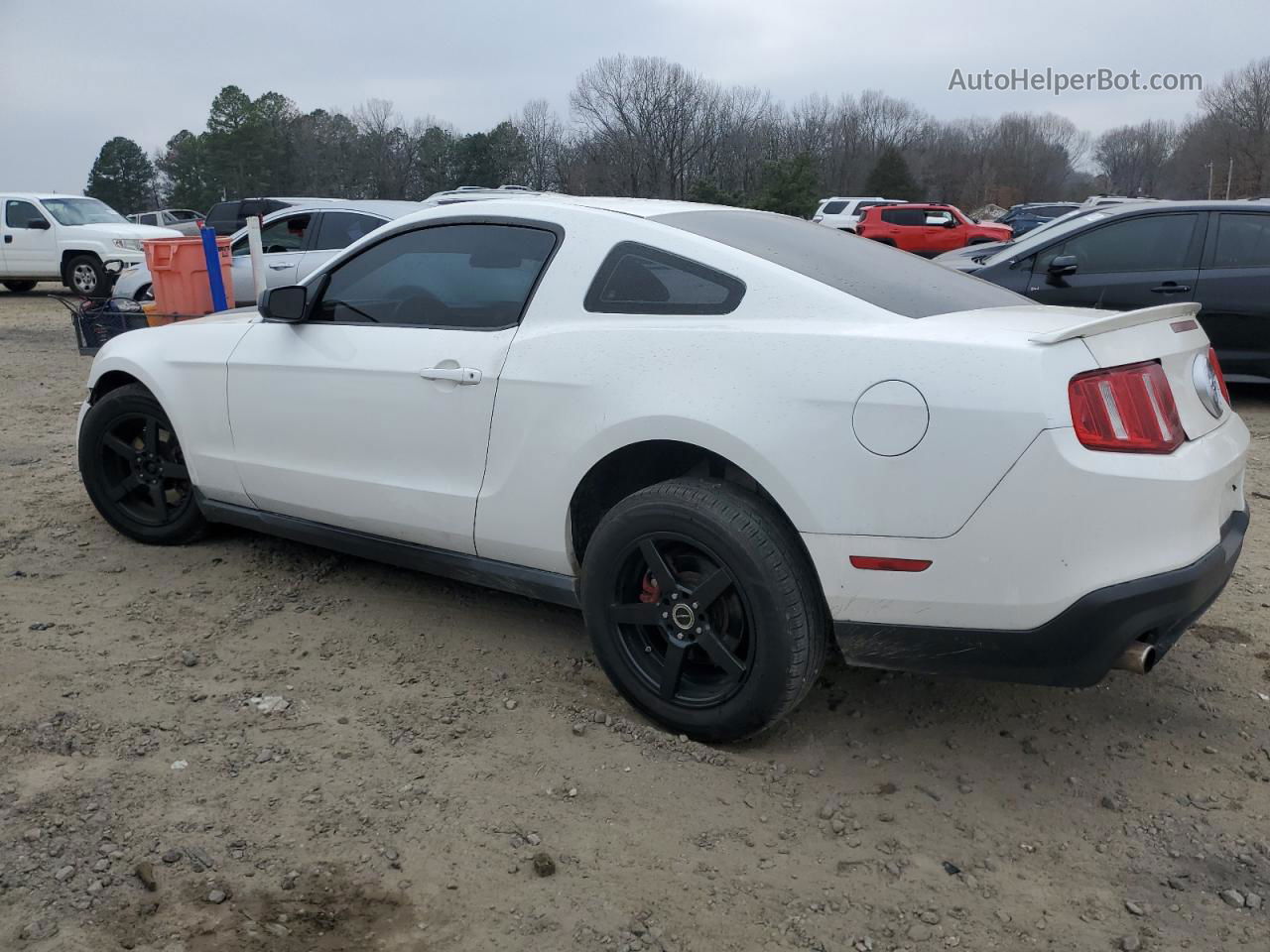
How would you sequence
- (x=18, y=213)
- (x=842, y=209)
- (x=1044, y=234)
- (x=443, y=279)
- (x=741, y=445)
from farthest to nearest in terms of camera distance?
(x=842, y=209) < (x=18, y=213) < (x=1044, y=234) < (x=443, y=279) < (x=741, y=445)

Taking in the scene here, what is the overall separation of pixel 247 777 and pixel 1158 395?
2.57 metres

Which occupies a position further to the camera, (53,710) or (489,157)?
(489,157)

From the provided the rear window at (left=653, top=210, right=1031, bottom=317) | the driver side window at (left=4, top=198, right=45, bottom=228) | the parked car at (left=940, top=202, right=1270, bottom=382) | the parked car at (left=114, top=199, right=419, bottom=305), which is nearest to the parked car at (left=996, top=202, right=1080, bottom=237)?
the parked car at (left=114, top=199, right=419, bottom=305)

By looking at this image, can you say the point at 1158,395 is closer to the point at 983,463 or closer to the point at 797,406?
the point at 983,463

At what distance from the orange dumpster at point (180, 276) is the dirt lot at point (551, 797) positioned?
12.4 ft

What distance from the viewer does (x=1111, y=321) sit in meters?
2.72

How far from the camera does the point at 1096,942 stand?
7.63ft

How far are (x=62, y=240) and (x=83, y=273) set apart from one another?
2.18 ft

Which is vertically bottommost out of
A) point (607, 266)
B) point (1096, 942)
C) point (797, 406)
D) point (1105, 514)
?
point (1096, 942)

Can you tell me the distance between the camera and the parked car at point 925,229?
26.8m

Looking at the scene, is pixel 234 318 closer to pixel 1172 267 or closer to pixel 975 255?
pixel 1172 267

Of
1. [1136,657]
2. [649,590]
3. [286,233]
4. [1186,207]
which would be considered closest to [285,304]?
[649,590]

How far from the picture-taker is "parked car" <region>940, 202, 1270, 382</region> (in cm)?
768

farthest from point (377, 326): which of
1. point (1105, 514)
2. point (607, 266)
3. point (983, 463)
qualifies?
point (1105, 514)
